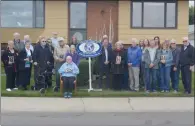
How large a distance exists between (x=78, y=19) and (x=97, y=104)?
1075 centimetres

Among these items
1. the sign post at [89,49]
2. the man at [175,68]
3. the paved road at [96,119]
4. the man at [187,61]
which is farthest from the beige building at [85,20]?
the paved road at [96,119]

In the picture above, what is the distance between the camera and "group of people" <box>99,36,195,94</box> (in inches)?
556

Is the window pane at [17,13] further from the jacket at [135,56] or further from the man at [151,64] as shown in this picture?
the man at [151,64]

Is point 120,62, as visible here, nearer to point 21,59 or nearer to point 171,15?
point 21,59

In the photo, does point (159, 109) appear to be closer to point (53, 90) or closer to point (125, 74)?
point (125, 74)

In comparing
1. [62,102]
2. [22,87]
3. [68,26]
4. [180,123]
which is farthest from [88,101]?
[68,26]

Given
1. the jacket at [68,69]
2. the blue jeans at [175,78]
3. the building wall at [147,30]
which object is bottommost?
the blue jeans at [175,78]

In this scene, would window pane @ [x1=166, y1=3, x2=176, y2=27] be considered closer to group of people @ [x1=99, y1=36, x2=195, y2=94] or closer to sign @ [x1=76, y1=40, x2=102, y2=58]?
group of people @ [x1=99, y1=36, x2=195, y2=94]

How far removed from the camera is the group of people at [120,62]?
14.1 meters

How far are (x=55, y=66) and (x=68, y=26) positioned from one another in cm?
829

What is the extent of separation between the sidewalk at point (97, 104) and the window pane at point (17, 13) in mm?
10113

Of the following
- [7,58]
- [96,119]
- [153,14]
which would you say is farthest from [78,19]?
[96,119]

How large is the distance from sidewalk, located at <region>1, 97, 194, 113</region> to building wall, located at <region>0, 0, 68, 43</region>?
9619 mm

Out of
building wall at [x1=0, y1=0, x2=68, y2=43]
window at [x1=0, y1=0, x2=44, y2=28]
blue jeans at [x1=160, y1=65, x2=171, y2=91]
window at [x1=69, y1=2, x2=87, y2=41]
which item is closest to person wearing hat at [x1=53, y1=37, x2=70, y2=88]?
blue jeans at [x1=160, y1=65, x2=171, y2=91]
